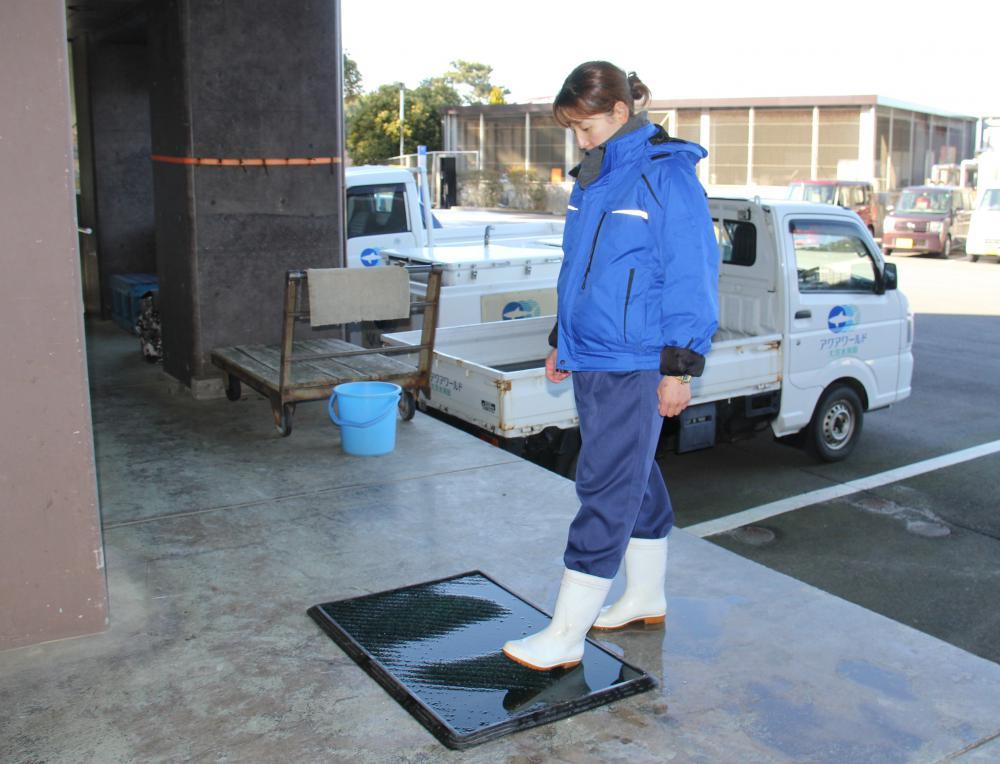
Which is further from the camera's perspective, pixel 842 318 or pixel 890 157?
pixel 890 157

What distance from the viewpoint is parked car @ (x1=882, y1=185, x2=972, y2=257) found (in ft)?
88.3

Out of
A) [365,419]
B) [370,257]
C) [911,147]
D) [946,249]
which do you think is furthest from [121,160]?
[911,147]

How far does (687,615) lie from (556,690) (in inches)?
32.3

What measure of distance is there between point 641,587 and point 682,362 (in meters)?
1.00

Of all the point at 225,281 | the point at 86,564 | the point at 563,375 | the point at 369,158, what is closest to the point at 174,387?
the point at 225,281

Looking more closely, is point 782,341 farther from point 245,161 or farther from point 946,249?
point 946,249

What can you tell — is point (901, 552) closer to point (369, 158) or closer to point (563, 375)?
point (563, 375)

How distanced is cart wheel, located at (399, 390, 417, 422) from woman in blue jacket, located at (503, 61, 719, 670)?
351cm

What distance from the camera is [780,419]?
826cm

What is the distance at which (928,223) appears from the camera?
26891 mm

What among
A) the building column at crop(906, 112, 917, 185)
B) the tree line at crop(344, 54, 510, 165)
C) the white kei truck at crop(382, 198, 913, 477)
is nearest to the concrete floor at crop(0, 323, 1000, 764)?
the white kei truck at crop(382, 198, 913, 477)

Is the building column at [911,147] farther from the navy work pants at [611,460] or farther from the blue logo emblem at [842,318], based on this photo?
the navy work pants at [611,460]

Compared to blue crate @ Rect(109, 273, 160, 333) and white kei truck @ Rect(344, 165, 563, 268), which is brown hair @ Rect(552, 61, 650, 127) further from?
white kei truck @ Rect(344, 165, 563, 268)

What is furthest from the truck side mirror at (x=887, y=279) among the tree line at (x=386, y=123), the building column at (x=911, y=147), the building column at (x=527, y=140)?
the tree line at (x=386, y=123)
